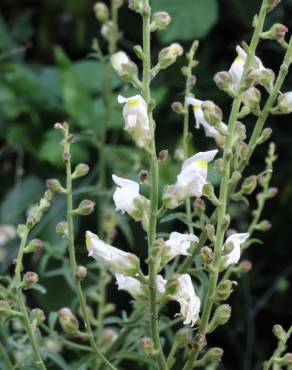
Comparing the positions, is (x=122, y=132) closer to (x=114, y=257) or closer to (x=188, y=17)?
(x=188, y=17)

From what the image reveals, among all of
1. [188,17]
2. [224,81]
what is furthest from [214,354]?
[188,17]

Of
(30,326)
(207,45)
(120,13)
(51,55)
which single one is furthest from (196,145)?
(30,326)

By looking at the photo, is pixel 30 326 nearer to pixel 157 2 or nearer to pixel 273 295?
pixel 157 2

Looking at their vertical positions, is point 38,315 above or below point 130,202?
below

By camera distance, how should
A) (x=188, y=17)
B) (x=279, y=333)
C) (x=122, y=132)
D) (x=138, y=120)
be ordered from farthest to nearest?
1. (x=122, y=132)
2. (x=188, y=17)
3. (x=279, y=333)
4. (x=138, y=120)

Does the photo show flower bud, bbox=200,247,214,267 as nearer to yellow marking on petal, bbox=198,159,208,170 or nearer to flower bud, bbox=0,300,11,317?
yellow marking on petal, bbox=198,159,208,170

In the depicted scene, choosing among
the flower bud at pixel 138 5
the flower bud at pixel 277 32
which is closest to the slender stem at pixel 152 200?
the flower bud at pixel 138 5

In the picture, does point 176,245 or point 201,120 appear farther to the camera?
point 201,120
